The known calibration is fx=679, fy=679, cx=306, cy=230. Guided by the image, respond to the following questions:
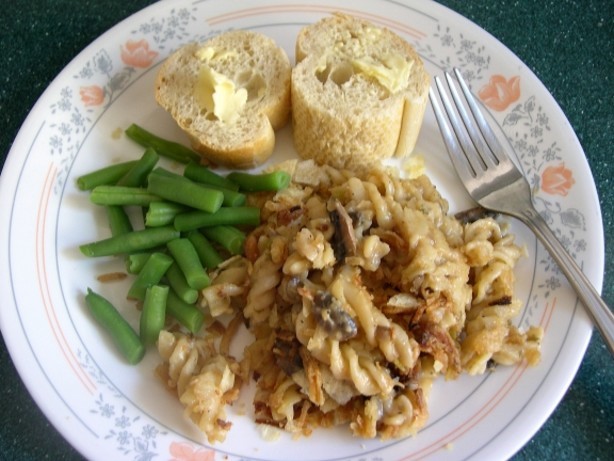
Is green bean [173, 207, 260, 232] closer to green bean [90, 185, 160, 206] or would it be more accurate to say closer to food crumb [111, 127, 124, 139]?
green bean [90, 185, 160, 206]

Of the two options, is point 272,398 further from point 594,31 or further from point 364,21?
point 594,31

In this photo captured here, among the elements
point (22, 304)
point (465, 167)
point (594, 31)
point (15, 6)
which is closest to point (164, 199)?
point (22, 304)

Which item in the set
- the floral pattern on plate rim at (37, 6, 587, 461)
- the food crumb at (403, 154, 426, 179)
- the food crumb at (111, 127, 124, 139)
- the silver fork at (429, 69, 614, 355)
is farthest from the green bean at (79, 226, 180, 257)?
the silver fork at (429, 69, 614, 355)

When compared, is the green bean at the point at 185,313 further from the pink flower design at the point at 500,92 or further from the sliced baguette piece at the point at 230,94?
the pink flower design at the point at 500,92

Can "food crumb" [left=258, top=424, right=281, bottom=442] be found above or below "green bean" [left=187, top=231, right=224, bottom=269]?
below

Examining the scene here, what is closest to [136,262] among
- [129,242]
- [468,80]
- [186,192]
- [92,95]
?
[129,242]

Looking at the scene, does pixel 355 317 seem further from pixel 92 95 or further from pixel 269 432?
pixel 92 95
